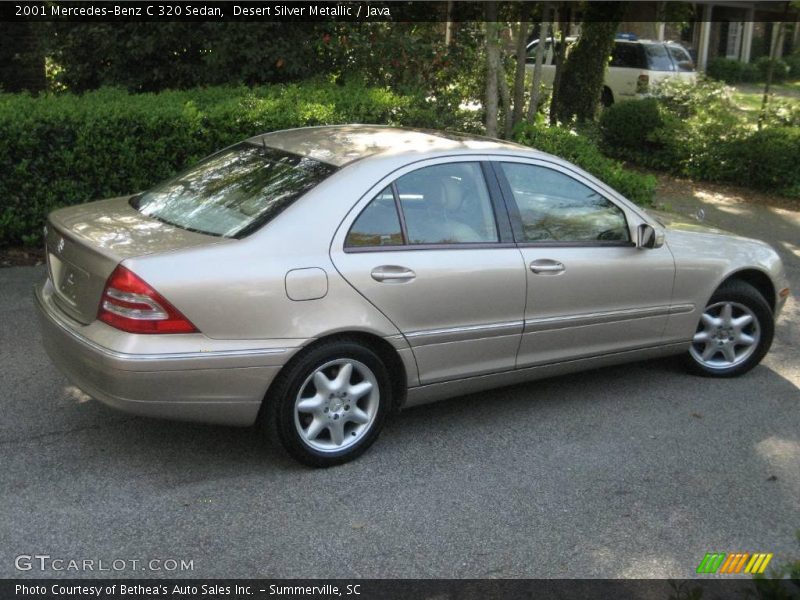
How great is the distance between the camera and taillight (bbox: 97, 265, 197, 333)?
402 centimetres

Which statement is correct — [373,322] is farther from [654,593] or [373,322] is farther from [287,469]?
[654,593]

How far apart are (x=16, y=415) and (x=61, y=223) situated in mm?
1110

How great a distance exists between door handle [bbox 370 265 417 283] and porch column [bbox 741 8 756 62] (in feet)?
138

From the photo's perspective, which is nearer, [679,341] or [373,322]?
[373,322]

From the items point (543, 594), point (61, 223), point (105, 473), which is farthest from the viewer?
point (61, 223)

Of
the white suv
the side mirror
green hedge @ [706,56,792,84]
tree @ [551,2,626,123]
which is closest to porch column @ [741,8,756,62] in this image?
green hedge @ [706,56,792,84]

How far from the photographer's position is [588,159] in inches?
374

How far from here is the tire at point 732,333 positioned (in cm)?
600

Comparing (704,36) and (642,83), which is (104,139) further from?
(704,36)

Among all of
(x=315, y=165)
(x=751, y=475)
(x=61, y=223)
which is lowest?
(x=751, y=475)

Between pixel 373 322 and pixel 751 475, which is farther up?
pixel 373 322

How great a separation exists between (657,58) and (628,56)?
0.68 meters

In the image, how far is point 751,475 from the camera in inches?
187

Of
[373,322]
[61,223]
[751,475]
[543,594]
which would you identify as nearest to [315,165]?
[373,322]
